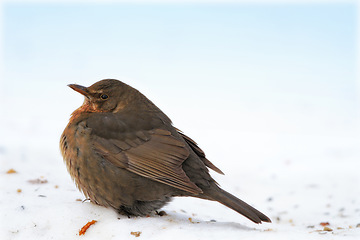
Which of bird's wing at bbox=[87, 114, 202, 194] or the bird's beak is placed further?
the bird's beak

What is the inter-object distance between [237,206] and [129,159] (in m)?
1.03

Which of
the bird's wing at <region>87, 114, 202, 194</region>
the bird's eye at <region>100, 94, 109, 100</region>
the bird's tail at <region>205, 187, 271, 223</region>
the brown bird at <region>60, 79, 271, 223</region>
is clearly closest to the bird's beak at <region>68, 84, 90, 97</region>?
the brown bird at <region>60, 79, 271, 223</region>

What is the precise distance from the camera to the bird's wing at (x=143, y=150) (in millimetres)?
4314

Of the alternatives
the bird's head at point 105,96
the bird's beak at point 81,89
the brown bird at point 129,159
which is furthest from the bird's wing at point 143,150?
the bird's beak at point 81,89

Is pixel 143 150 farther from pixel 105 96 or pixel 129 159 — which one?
pixel 105 96

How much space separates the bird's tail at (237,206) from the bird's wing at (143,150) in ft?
0.79

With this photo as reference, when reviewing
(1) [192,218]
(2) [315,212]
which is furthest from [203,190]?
(2) [315,212]

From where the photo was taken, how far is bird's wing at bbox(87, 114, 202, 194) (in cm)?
431

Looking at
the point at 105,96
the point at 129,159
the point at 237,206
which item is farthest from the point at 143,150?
the point at 237,206

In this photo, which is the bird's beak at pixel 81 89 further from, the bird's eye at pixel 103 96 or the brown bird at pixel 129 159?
the bird's eye at pixel 103 96

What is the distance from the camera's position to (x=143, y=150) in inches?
176

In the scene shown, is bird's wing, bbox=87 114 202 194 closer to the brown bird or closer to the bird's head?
the brown bird

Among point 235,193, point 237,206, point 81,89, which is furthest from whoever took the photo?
point 235,193

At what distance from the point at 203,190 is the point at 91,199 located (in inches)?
40.2
